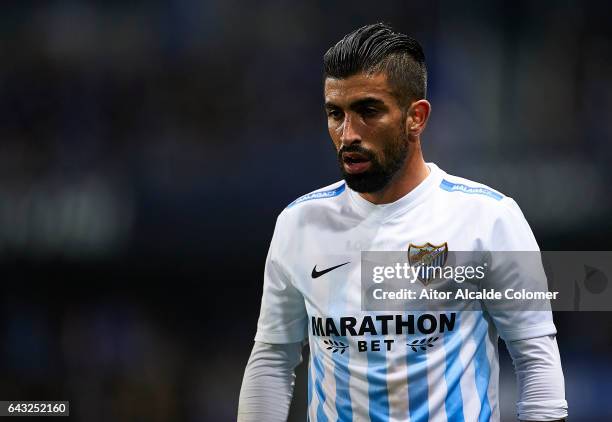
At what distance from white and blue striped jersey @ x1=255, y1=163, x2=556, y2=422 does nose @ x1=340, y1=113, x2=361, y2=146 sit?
0.24m

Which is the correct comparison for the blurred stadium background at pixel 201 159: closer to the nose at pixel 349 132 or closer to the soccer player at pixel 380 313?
the soccer player at pixel 380 313

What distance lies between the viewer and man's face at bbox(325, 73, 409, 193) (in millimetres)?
1984

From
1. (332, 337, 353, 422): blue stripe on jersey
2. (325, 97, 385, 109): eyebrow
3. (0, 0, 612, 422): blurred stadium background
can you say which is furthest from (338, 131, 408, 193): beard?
(0, 0, 612, 422): blurred stadium background

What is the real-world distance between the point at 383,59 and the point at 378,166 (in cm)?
28

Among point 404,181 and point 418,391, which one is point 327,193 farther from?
point 418,391

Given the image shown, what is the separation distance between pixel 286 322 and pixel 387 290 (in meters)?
0.31

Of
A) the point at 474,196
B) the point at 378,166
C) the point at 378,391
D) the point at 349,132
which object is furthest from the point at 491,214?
the point at 378,391

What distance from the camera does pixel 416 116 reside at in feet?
6.81

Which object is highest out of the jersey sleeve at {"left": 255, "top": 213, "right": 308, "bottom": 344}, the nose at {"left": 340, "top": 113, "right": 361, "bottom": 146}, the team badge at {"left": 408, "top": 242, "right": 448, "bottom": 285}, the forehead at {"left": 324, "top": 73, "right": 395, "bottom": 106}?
the forehead at {"left": 324, "top": 73, "right": 395, "bottom": 106}

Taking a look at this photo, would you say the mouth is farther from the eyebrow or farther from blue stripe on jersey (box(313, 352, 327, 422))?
blue stripe on jersey (box(313, 352, 327, 422))

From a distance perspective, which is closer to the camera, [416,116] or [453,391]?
[453,391]

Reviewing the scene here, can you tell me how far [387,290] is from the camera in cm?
209

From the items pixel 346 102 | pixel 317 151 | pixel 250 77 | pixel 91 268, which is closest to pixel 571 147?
pixel 317 151

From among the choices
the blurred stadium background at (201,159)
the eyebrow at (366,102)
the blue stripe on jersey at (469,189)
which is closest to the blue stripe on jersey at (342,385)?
the blue stripe on jersey at (469,189)
